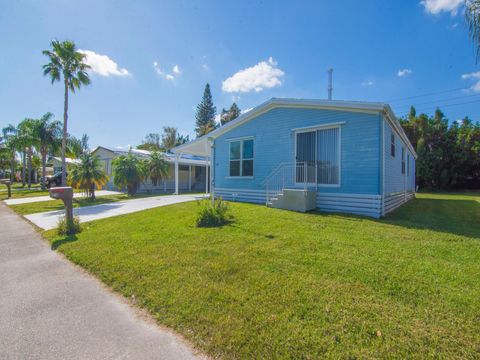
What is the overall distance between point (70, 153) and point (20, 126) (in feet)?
14.6

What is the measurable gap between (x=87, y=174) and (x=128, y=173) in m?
2.10

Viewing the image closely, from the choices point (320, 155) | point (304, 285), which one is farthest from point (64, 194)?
point (320, 155)

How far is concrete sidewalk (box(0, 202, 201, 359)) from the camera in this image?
79.3 inches

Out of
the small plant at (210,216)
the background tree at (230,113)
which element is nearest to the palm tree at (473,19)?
the small plant at (210,216)

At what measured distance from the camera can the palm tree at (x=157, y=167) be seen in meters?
16.6

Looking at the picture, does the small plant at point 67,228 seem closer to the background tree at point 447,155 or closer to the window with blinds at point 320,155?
the window with blinds at point 320,155

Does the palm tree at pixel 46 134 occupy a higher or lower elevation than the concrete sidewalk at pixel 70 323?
higher

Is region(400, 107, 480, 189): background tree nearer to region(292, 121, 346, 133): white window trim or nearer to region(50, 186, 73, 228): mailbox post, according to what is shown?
region(292, 121, 346, 133): white window trim

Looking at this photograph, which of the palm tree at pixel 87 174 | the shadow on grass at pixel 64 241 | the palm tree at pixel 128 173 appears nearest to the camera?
the shadow on grass at pixel 64 241

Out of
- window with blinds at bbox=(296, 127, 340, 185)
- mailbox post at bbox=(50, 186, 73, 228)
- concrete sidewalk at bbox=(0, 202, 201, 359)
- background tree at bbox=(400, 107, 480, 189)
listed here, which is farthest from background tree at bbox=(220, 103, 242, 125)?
concrete sidewalk at bbox=(0, 202, 201, 359)

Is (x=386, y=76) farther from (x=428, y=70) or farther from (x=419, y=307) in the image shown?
(x=419, y=307)

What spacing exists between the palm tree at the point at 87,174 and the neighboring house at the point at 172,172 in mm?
4509

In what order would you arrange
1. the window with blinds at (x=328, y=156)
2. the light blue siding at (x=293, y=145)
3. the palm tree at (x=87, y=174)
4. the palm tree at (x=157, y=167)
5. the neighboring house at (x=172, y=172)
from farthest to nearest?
the neighboring house at (x=172, y=172) < the palm tree at (x=157, y=167) < the palm tree at (x=87, y=174) < the window with blinds at (x=328, y=156) < the light blue siding at (x=293, y=145)

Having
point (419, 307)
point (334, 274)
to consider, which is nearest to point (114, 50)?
point (334, 274)
